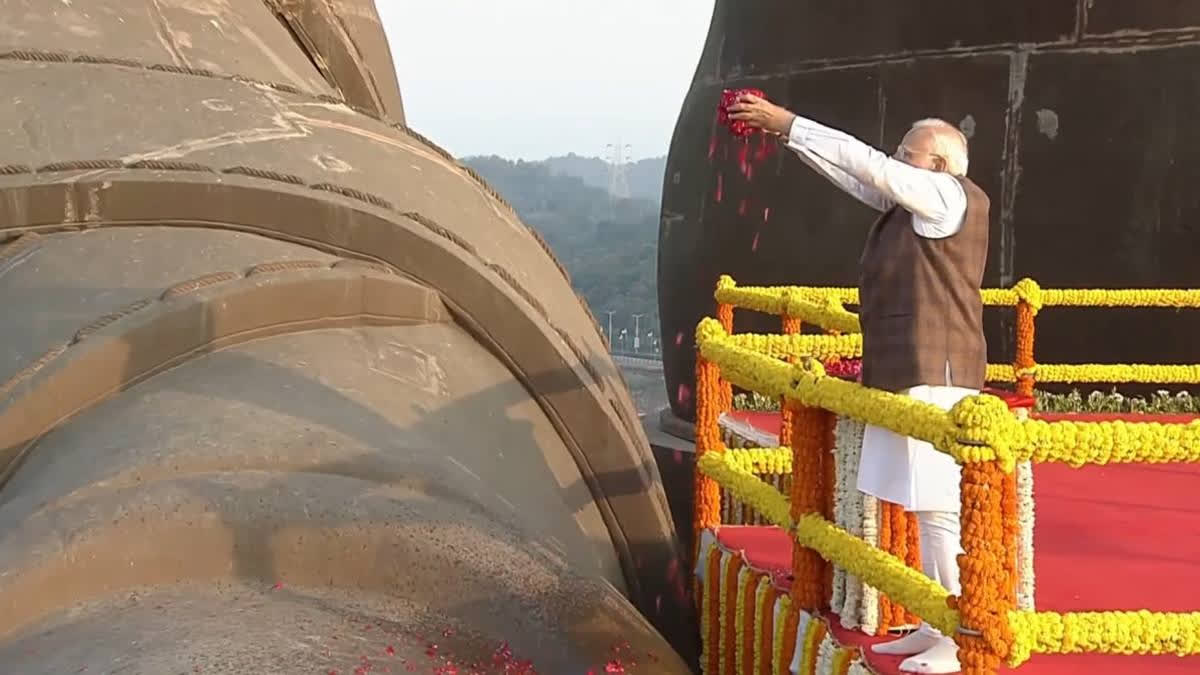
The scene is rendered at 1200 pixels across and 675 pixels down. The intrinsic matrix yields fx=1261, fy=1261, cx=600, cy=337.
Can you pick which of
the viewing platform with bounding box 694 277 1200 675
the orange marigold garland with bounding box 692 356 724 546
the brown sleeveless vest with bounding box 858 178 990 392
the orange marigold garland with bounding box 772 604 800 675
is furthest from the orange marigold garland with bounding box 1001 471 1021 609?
the orange marigold garland with bounding box 692 356 724 546

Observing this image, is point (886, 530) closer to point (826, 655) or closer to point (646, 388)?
point (826, 655)

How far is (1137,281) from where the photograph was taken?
10.2 m

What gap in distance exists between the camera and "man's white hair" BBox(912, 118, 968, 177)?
376 cm

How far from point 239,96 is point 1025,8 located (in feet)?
24.3

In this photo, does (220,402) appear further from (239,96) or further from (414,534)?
(239,96)

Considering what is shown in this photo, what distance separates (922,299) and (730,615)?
70.4 inches

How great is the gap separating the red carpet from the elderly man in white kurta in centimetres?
48

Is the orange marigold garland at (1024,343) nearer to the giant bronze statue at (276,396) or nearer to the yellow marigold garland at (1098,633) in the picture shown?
the giant bronze statue at (276,396)

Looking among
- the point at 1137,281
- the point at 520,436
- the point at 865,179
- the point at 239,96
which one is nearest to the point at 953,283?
the point at 865,179

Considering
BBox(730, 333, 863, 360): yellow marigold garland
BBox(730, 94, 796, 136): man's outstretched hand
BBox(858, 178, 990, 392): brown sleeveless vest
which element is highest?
BBox(730, 94, 796, 136): man's outstretched hand

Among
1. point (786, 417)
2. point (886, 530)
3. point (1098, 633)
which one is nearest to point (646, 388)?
point (786, 417)

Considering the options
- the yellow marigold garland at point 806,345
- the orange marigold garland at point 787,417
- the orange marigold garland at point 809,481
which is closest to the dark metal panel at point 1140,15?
the orange marigold garland at point 787,417

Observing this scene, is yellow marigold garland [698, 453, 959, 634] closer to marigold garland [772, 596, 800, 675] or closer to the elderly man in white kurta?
the elderly man in white kurta

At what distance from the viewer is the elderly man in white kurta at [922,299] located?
12.0ft
